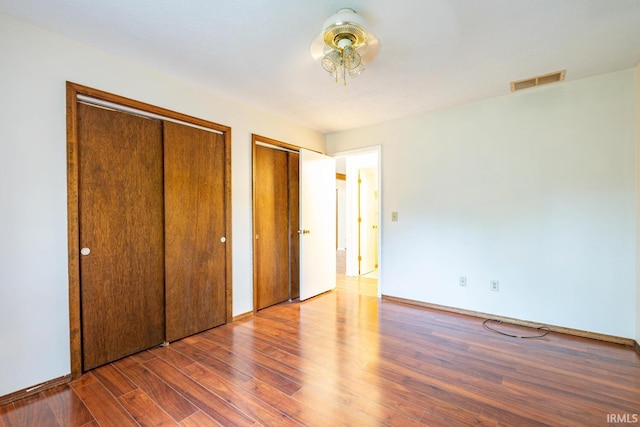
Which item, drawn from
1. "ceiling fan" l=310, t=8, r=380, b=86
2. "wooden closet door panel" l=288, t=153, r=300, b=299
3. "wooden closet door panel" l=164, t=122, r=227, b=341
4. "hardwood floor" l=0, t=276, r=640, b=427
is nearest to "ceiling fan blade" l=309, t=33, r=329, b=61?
"ceiling fan" l=310, t=8, r=380, b=86

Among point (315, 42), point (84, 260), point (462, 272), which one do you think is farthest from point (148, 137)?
point (462, 272)

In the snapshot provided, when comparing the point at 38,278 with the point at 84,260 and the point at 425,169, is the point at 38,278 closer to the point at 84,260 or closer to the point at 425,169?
the point at 84,260

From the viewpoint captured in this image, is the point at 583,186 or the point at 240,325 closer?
the point at 583,186

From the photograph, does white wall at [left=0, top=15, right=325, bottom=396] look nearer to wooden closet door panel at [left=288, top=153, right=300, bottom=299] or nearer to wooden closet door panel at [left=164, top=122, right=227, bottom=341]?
wooden closet door panel at [left=164, top=122, right=227, bottom=341]

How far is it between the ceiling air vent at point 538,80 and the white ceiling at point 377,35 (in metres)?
0.08

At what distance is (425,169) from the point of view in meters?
3.56

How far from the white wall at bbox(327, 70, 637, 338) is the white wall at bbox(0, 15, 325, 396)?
331 centimetres

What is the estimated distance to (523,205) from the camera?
2.94m

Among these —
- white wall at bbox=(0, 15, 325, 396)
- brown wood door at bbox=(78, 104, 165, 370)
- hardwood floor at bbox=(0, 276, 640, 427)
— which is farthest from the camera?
brown wood door at bbox=(78, 104, 165, 370)

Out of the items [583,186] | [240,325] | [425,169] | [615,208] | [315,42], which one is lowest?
[240,325]

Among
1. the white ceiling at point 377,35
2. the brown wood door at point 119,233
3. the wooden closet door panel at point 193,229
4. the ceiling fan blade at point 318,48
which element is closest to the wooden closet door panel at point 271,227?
the wooden closet door panel at point 193,229

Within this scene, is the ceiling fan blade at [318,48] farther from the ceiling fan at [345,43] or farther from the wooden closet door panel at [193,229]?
the wooden closet door panel at [193,229]

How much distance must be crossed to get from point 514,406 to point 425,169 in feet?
8.37

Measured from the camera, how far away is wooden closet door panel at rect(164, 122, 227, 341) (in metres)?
2.59
